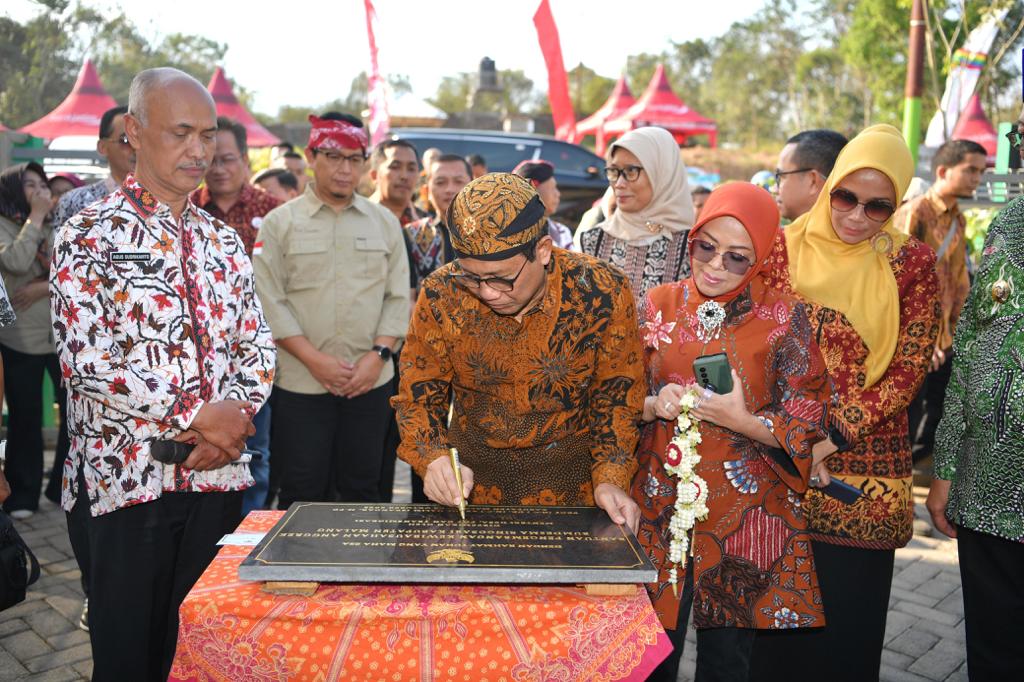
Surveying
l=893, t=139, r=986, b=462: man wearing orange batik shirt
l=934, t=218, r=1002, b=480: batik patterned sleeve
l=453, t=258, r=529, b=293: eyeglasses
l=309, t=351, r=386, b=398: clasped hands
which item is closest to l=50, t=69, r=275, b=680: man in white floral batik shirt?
l=453, t=258, r=529, b=293: eyeglasses

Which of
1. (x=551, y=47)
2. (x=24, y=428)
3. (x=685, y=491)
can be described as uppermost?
(x=551, y=47)

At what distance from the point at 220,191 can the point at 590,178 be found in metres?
8.01

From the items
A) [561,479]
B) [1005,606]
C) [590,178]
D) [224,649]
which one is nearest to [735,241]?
[561,479]

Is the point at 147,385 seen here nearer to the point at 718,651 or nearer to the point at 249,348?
the point at 249,348

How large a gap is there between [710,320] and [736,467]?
434 millimetres

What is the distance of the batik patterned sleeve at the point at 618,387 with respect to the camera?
234 cm

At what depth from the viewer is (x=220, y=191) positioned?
4.59 metres

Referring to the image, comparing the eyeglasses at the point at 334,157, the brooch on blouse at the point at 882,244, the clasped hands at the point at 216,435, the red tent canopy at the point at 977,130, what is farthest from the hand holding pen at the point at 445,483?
the red tent canopy at the point at 977,130

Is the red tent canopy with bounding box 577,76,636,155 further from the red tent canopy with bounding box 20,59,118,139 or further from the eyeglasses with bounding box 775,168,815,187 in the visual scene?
the eyeglasses with bounding box 775,168,815,187

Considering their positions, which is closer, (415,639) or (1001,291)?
(415,639)

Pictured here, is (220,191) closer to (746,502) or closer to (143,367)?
(143,367)

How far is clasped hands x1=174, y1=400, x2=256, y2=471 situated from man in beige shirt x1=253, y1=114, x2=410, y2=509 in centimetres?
138

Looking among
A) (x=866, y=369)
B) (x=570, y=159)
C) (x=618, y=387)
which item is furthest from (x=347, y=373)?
(x=570, y=159)

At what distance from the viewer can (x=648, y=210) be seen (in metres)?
3.57
